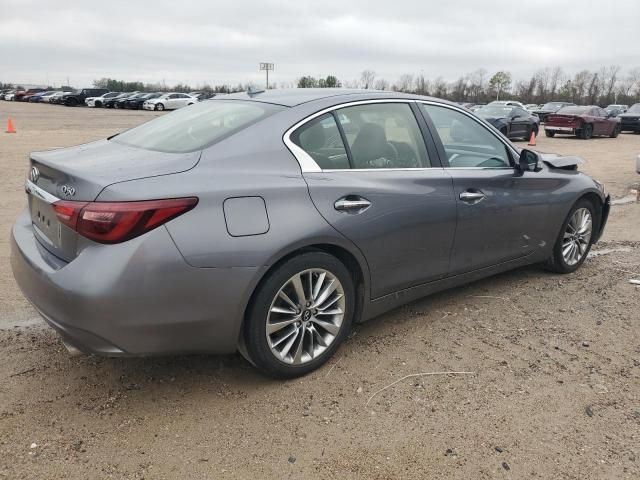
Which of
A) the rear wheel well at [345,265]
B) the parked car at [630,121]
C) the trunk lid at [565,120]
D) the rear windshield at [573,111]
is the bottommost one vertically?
the parked car at [630,121]

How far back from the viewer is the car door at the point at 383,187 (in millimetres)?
3145

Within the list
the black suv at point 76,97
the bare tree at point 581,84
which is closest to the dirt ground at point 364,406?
the black suv at point 76,97

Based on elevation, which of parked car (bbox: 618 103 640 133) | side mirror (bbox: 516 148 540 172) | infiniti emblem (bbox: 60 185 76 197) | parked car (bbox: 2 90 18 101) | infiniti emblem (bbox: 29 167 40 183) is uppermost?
infiniti emblem (bbox: 60 185 76 197)

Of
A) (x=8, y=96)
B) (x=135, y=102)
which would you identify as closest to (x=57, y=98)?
(x=135, y=102)

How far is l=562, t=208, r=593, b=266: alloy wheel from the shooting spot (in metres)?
4.90

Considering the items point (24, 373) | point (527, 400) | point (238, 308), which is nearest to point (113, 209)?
point (238, 308)

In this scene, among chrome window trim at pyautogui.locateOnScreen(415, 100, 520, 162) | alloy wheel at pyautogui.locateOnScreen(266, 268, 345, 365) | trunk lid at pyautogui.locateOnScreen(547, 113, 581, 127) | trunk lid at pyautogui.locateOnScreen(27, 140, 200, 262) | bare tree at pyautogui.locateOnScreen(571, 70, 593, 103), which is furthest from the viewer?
bare tree at pyautogui.locateOnScreen(571, 70, 593, 103)

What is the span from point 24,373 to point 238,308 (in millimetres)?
1382

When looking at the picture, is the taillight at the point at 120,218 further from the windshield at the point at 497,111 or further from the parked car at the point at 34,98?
the parked car at the point at 34,98

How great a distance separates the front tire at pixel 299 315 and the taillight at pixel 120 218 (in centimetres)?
63

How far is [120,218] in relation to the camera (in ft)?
8.13

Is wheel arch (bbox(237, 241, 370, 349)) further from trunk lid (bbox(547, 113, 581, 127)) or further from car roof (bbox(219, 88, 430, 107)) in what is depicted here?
trunk lid (bbox(547, 113, 581, 127))

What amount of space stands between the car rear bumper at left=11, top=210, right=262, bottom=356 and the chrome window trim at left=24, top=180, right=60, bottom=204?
28 centimetres

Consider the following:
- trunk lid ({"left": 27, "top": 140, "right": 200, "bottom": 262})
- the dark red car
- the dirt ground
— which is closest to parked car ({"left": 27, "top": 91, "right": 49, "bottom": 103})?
the dark red car
